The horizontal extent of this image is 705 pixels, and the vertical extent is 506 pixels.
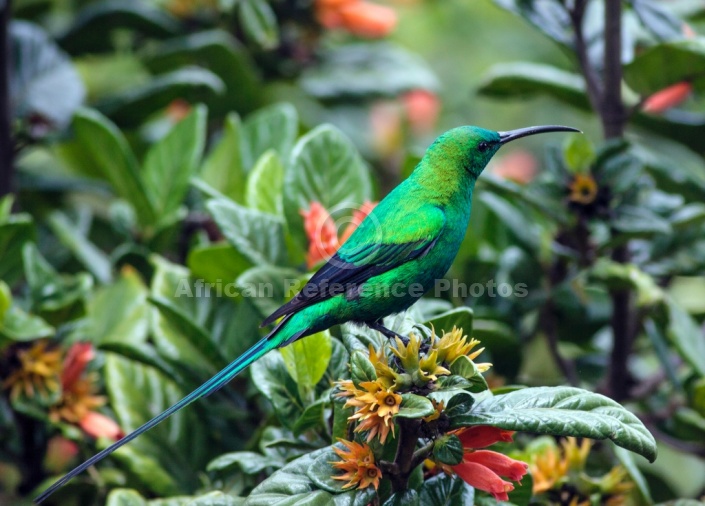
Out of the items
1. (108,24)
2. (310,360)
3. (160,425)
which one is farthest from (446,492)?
(108,24)

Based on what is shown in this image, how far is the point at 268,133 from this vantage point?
304 cm

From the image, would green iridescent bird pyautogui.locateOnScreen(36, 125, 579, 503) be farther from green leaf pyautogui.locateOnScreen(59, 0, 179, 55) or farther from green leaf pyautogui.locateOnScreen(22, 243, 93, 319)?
green leaf pyautogui.locateOnScreen(59, 0, 179, 55)

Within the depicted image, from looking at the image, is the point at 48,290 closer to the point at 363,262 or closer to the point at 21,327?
the point at 21,327

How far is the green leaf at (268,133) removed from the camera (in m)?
2.97

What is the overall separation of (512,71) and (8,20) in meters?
1.96

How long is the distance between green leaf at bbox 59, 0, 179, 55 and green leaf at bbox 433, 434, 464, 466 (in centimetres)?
266

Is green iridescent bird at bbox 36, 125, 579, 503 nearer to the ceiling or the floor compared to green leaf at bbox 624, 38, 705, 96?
nearer to the floor

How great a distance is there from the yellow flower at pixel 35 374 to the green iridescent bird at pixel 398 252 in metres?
0.73

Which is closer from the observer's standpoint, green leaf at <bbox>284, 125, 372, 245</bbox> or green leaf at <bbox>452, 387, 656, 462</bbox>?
green leaf at <bbox>452, 387, 656, 462</bbox>

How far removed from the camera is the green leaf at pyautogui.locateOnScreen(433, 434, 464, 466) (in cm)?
164

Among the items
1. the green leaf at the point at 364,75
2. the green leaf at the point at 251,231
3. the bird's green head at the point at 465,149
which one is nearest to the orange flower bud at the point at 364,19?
the green leaf at the point at 364,75

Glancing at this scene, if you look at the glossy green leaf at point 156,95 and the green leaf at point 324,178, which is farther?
the glossy green leaf at point 156,95

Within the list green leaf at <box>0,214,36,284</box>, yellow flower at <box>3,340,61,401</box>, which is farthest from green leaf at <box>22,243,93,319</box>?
yellow flower at <box>3,340,61,401</box>

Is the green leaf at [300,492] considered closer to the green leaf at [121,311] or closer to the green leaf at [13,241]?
the green leaf at [121,311]
